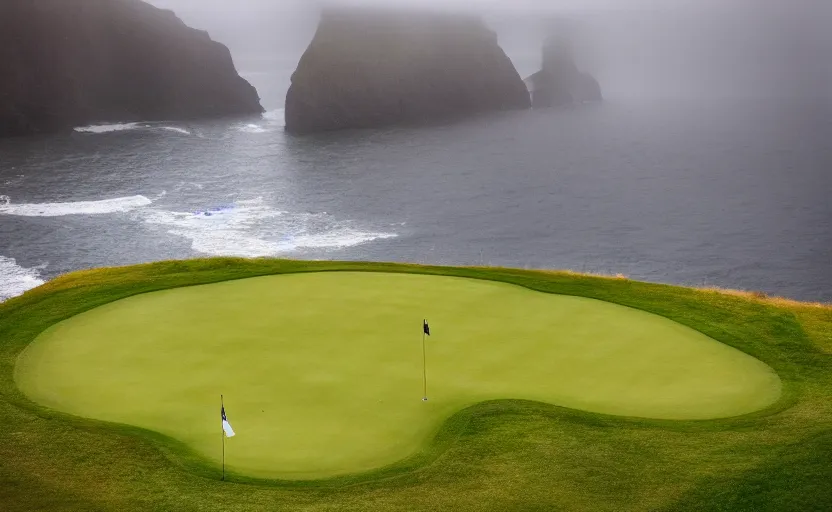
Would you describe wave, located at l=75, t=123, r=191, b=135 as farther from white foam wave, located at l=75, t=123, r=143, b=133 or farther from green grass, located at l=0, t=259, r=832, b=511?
green grass, located at l=0, t=259, r=832, b=511

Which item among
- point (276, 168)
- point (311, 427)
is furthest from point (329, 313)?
point (276, 168)

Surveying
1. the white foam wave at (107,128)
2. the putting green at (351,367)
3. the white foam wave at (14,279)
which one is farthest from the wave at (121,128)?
the putting green at (351,367)

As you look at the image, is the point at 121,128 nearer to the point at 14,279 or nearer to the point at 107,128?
the point at 107,128

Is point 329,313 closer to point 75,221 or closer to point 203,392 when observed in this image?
point 203,392

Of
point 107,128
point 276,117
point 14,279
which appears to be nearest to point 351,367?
point 14,279

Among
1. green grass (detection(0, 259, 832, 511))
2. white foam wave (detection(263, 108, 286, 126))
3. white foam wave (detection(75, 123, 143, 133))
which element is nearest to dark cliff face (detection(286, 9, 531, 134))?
white foam wave (detection(263, 108, 286, 126))

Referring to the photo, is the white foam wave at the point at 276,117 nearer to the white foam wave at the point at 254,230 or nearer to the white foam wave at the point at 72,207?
the white foam wave at the point at 72,207
